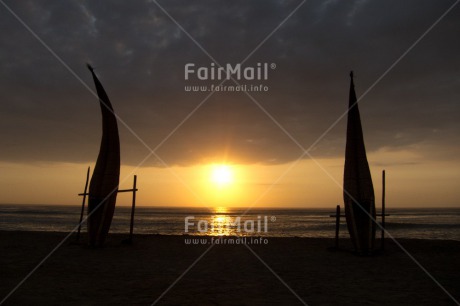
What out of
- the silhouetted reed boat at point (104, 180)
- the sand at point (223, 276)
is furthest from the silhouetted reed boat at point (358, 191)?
the silhouetted reed boat at point (104, 180)

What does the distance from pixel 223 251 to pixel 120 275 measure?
5.96m

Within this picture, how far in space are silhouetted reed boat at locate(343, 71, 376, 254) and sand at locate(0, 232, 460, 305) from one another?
824 millimetres

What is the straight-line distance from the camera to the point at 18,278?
10016 mm

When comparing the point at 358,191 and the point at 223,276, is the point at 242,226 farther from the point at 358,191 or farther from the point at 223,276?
the point at 223,276

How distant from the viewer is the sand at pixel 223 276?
26.8ft

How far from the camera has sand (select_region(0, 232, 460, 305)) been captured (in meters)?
8.17

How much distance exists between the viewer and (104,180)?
50.8 ft

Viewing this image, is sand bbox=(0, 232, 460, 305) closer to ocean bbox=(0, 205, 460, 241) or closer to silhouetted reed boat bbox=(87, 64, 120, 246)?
silhouetted reed boat bbox=(87, 64, 120, 246)

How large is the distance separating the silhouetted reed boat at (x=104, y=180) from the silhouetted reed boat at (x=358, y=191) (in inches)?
356

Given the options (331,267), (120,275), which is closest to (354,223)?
(331,267)

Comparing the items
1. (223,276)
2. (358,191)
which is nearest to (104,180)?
(223,276)

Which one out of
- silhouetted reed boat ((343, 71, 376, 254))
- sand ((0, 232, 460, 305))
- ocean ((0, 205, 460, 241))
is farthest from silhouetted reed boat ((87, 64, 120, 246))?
ocean ((0, 205, 460, 241))

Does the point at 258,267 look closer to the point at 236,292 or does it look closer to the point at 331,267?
the point at 331,267

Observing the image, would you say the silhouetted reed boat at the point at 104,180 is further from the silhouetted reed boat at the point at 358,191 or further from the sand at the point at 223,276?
the silhouetted reed boat at the point at 358,191
